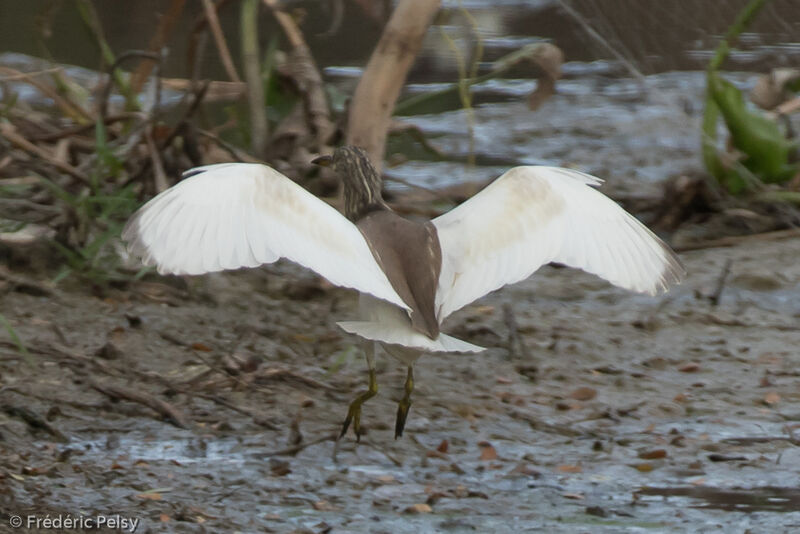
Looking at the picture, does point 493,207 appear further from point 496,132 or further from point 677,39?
point 496,132

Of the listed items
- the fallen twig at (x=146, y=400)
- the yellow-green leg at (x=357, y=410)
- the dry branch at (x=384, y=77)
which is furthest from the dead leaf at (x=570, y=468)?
the dry branch at (x=384, y=77)

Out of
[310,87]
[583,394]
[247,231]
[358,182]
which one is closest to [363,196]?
[358,182]

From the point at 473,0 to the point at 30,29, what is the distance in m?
4.48

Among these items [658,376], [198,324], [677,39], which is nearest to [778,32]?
[677,39]

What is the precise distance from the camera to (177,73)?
1002 cm

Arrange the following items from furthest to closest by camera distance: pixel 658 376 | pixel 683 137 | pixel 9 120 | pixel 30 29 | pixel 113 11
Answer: pixel 113 11
pixel 30 29
pixel 683 137
pixel 9 120
pixel 658 376

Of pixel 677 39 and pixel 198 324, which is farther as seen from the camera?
pixel 677 39

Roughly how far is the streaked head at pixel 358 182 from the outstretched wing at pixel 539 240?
422 mm

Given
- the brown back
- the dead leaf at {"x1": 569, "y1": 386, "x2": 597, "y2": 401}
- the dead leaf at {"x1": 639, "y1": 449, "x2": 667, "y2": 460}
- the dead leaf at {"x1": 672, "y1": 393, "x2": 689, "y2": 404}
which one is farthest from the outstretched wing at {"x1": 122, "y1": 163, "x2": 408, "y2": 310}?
the dead leaf at {"x1": 672, "y1": 393, "x2": 689, "y2": 404}

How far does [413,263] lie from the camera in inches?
160

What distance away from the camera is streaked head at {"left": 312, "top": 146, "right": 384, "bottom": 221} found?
15.5 feet

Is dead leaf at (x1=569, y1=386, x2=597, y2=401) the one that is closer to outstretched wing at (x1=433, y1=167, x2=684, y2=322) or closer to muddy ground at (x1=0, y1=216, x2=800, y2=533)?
muddy ground at (x1=0, y1=216, x2=800, y2=533)

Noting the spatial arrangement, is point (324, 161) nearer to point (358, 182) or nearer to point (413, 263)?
point (358, 182)

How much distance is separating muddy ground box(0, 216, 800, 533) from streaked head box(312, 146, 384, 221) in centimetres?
62
